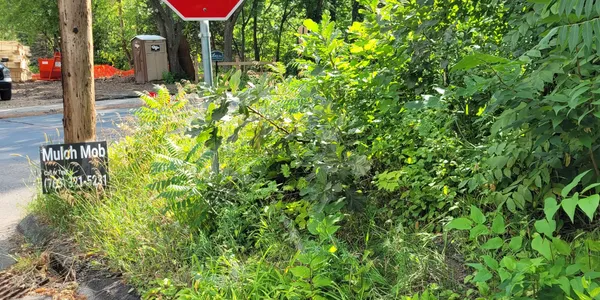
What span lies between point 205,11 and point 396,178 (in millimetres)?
1971

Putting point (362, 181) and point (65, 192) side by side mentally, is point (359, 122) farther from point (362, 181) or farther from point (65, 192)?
point (65, 192)

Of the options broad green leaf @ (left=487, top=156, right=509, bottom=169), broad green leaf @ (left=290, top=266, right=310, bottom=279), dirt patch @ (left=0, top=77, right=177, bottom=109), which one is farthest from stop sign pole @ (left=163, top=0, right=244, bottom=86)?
dirt patch @ (left=0, top=77, right=177, bottom=109)

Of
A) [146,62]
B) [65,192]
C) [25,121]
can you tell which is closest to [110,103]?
[25,121]

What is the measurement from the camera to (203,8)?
427cm

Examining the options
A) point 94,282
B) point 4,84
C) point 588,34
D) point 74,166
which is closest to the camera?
point 588,34

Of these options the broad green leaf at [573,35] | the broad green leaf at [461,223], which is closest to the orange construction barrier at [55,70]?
the broad green leaf at [461,223]

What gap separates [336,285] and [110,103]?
16891 mm

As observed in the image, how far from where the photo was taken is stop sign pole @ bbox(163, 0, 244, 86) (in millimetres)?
4191

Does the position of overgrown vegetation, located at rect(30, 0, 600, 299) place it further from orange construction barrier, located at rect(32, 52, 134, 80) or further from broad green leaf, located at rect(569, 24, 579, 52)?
orange construction barrier, located at rect(32, 52, 134, 80)

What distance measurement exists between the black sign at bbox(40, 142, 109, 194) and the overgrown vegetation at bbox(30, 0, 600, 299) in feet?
0.66

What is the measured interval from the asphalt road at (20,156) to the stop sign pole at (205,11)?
2.23 meters

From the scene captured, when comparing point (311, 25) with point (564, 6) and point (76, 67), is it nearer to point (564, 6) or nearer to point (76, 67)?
point (564, 6)

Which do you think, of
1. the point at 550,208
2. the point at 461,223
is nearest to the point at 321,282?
the point at 461,223

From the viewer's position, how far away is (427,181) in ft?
11.4
